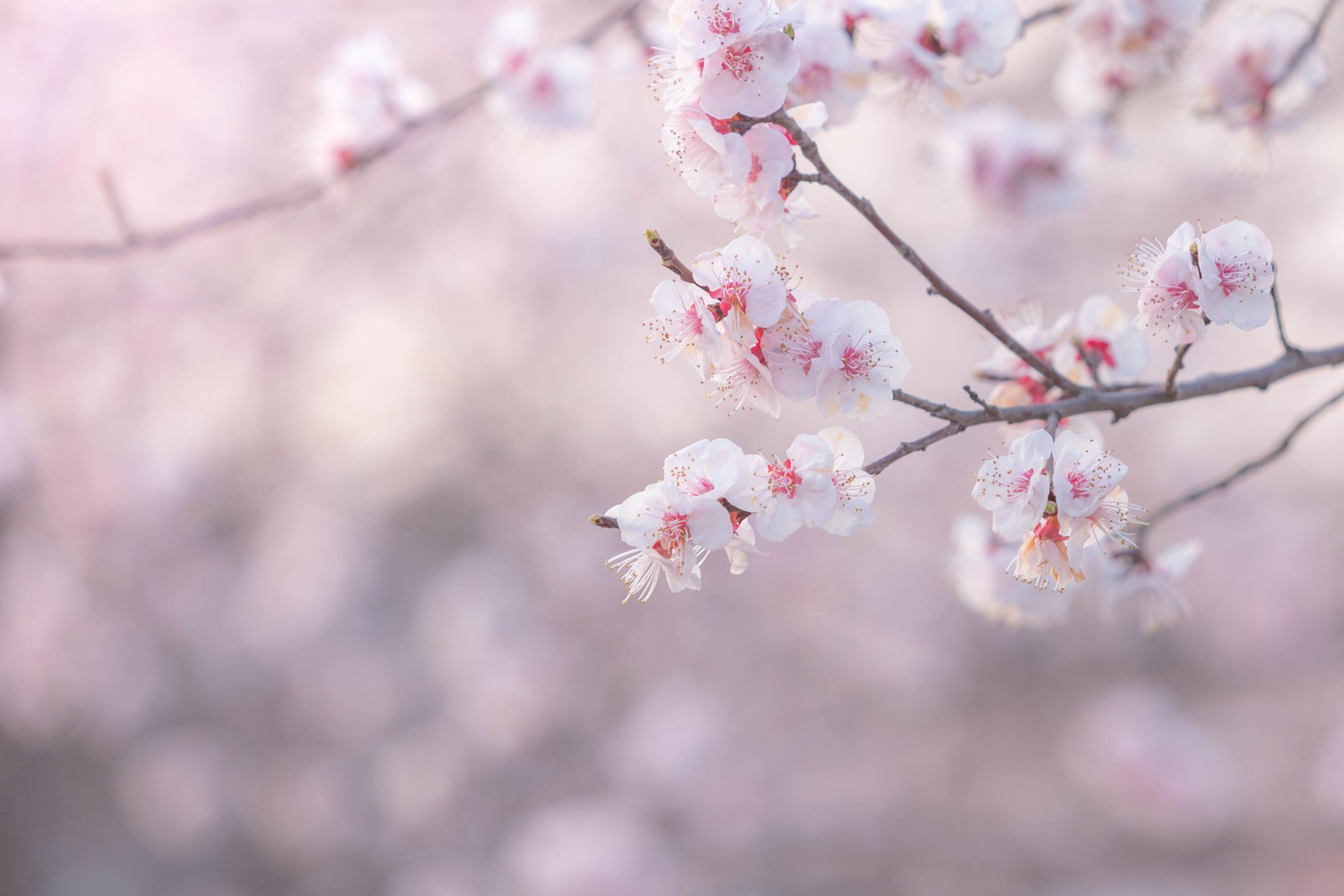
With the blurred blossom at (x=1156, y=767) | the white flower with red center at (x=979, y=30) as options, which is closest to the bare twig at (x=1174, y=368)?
the white flower with red center at (x=979, y=30)

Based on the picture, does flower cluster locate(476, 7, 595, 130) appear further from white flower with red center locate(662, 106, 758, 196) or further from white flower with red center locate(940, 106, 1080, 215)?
white flower with red center locate(662, 106, 758, 196)

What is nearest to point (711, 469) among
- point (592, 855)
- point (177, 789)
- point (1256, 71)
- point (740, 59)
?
point (740, 59)

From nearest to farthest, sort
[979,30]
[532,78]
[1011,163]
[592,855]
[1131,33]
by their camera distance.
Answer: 1. [979,30]
2. [1131,33]
3. [532,78]
4. [1011,163]
5. [592,855]

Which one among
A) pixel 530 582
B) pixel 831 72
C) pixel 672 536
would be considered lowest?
Result: pixel 672 536

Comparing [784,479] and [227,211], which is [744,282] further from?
[227,211]

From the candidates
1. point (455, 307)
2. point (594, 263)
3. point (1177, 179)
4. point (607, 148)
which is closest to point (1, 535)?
point (455, 307)

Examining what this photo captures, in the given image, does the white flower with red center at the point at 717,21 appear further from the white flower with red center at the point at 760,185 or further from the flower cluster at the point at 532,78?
the flower cluster at the point at 532,78

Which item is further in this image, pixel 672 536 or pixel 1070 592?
pixel 1070 592
